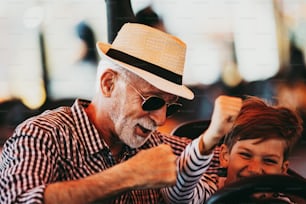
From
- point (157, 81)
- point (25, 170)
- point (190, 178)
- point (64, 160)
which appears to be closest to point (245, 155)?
point (190, 178)

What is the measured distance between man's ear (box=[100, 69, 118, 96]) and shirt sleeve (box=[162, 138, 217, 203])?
0.20m

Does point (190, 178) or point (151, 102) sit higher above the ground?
point (151, 102)

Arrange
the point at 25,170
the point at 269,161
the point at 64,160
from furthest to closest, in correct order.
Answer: the point at 269,161 < the point at 64,160 < the point at 25,170

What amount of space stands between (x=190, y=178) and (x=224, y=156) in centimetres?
23

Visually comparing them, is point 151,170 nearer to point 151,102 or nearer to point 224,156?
point 151,102

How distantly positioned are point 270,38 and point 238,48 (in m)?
0.10

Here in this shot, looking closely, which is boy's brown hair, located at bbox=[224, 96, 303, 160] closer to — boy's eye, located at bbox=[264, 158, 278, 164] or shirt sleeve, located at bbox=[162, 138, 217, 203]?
boy's eye, located at bbox=[264, 158, 278, 164]

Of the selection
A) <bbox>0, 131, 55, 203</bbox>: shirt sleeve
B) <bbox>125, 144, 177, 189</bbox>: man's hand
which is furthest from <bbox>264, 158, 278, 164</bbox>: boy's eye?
<bbox>0, 131, 55, 203</bbox>: shirt sleeve

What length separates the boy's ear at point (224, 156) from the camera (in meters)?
1.27

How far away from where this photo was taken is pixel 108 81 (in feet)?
3.51

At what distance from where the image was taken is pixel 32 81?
125cm

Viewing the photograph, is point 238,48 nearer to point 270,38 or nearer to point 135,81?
point 270,38

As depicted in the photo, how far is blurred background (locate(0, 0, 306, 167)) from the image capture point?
4.11ft

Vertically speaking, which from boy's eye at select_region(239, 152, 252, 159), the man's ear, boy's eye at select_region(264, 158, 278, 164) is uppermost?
the man's ear
